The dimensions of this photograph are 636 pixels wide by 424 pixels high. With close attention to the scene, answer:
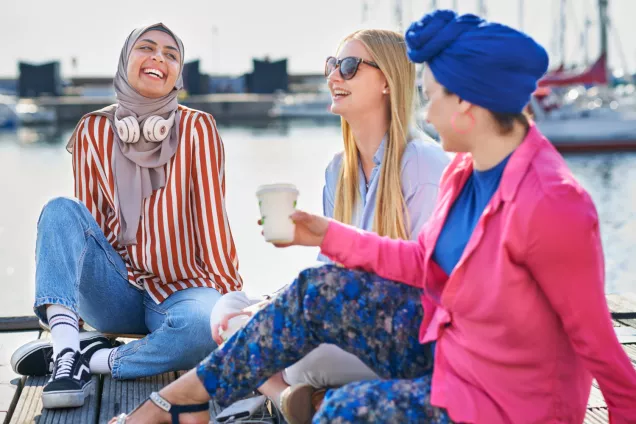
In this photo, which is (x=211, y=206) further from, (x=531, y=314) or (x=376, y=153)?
(x=531, y=314)

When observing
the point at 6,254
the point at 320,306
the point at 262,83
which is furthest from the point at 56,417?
the point at 262,83

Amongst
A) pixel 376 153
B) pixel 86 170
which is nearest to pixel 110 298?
pixel 86 170

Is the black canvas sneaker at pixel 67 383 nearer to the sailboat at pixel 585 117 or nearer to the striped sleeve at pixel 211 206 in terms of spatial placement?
the striped sleeve at pixel 211 206

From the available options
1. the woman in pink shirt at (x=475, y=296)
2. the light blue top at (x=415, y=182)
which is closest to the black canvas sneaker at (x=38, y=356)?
the light blue top at (x=415, y=182)

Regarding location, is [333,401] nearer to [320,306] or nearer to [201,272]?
[320,306]

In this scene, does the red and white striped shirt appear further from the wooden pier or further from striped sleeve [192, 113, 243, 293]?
the wooden pier

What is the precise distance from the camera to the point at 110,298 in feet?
10.6

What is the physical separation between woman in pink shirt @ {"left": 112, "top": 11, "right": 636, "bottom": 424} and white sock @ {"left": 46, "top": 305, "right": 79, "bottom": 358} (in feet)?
3.10

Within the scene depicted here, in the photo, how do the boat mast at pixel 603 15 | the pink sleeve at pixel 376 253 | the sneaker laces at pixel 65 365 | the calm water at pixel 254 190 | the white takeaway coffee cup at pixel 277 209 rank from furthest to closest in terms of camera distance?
1. the boat mast at pixel 603 15
2. the calm water at pixel 254 190
3. the sneaker laces at pixel 65 365
4. the pink sleeve at pixel 376 253
5. the white takeaway coffee cup at pixel 277 209

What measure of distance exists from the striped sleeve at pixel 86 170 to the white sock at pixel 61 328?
18.3 inches

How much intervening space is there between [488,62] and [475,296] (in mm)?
499

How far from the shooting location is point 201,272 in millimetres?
3393

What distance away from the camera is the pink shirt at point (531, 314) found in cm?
185

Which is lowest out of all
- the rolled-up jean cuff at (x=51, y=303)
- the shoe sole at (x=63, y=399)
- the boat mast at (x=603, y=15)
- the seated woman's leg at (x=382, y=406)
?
the shoe sole at (x=63, y=399)
